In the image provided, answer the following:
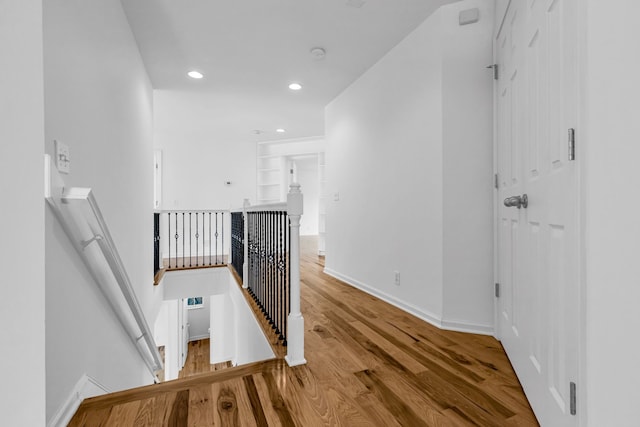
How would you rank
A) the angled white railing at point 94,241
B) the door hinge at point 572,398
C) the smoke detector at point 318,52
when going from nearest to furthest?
1. the door hinge at point 572,398
2. the angled white railing at point 94,241
3. the smoke detector at point 318,52

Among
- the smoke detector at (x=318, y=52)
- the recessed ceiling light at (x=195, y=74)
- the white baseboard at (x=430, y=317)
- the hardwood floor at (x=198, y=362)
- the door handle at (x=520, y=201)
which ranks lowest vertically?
the hardwood floor at (x=198, y=362)

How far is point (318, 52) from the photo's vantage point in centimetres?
297

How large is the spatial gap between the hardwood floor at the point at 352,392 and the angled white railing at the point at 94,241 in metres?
0.51

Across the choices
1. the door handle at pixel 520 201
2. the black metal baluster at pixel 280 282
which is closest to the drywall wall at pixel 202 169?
the black metal baluster at pixel 280 282

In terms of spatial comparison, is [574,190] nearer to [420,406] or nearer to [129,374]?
[420,406]

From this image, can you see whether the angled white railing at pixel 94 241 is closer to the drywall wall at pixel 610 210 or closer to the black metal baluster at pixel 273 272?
the black metal baluster at pixel 273 272

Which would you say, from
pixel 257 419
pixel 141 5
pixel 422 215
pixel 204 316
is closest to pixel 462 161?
pixel 422 215

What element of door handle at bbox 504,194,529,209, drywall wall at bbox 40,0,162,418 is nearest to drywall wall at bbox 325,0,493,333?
door handle at bbox 504,194,529,209

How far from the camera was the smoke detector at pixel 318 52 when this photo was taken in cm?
293

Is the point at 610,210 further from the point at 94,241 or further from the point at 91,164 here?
the point at 91,164

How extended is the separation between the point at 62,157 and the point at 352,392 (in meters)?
1.65

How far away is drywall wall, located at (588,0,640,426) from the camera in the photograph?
0.77 meters

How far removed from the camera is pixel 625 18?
79 centimetres

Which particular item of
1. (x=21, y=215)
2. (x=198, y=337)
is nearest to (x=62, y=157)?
(x=21, y=215)
